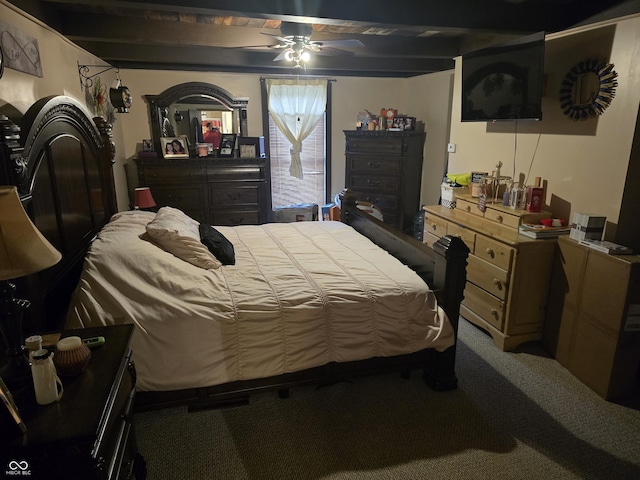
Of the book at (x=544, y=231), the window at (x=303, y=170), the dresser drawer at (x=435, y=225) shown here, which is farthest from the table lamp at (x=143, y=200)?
the book at (x=544, y=231)

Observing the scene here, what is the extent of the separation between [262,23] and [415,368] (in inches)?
124

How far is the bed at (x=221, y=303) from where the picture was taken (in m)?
1.95

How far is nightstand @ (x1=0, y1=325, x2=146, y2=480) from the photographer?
1.06 meters

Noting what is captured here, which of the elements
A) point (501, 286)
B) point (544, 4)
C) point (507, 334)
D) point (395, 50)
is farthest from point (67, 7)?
point (507, 334)

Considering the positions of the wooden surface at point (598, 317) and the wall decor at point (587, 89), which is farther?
the wall decor at point (587, 89)

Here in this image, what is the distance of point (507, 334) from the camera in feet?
9.55

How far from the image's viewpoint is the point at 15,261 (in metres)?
1.14

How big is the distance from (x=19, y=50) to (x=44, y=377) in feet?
6.72

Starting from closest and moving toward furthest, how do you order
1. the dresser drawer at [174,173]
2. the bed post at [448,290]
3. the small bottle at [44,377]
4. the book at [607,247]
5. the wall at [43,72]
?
the small bottle at [44,377]
the wall at [43,72]
the bed post at [448,290]
the book at [607,247]
the dresser drawer at [174,173]

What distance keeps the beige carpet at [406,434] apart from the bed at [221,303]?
0.17 meters

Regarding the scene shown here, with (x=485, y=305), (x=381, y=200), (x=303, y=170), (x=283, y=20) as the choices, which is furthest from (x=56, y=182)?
(x=381, y=200)

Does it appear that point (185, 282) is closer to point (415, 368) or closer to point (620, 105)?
point (415, 368)

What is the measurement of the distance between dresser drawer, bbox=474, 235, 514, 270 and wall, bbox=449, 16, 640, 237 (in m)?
0.58

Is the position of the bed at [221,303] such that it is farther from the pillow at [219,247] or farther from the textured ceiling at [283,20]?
the textured ceiling at [283,20]
